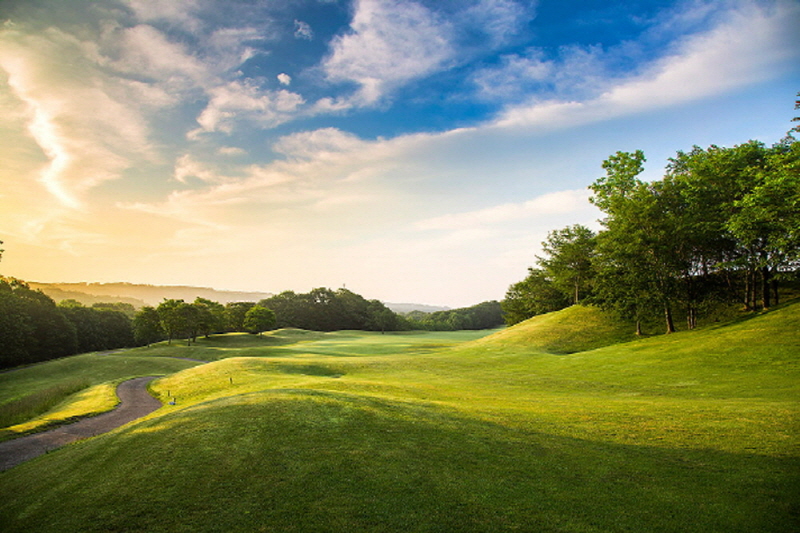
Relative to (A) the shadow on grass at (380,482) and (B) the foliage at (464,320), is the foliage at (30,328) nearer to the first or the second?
(A) the shadow on grass at (380,482)

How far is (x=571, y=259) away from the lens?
60.9 m

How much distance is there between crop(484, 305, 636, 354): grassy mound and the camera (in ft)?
142

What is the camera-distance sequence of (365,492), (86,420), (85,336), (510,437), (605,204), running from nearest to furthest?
(365,492), (510,437), (86,420), (605,204), (85,336)

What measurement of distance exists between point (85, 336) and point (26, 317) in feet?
69.3

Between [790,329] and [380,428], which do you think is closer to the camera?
[380,428]

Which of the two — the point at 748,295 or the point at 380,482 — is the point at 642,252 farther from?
the point at 380,482

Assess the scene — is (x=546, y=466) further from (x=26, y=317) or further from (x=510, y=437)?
(x=26, y=317)

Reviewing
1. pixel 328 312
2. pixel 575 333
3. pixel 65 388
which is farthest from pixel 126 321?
pixel 575 333

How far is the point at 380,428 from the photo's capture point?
12.0 metres

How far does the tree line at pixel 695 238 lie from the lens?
3266 cm

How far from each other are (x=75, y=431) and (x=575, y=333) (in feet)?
156

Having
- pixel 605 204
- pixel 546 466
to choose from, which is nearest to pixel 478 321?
pixel 605 204

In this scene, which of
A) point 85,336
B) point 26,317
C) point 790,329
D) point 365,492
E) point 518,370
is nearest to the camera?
point 365,492

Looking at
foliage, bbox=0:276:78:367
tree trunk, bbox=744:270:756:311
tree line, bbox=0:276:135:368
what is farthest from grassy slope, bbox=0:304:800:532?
tree line, bbox=0:276:135:368
